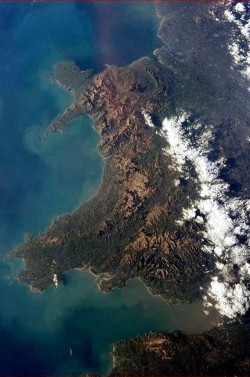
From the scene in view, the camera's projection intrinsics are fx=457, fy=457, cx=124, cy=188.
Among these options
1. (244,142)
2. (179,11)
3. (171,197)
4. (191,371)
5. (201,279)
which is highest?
(179,11)

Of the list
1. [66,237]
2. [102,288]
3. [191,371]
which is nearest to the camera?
[191,371]

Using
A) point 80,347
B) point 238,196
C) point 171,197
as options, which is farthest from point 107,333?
point 238,196

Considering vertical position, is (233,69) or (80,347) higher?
(233,69)

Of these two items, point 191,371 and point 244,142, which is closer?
point 191,371

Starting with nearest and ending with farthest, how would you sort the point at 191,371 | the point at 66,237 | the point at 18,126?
the point at 191,371
the point at 66,237
the point at 18,126

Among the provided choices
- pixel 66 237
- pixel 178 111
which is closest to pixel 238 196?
pixel 178 111

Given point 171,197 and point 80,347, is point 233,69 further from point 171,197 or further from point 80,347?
point 80,347
